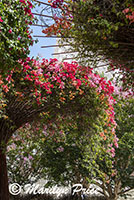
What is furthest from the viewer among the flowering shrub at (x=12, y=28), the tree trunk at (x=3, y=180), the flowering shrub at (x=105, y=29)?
the tree trunk at (x=3, y=180)

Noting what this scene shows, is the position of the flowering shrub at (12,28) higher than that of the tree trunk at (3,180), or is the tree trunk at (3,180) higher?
the flowering shrub at (12,28)

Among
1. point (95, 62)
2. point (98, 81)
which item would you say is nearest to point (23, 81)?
point (98, 81)

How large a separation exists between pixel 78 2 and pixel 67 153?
13.5ft

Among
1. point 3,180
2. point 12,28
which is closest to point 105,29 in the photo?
point 12,28

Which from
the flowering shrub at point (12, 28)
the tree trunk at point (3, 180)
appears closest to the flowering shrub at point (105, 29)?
the flowering shrub at point (12, 28)

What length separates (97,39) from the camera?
4.15ft

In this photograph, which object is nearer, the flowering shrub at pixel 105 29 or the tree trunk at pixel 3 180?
the flowering shrub at pixel 105 29

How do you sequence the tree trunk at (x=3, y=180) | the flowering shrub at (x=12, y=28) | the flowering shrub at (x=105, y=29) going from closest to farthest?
1. the flowering shrub at (x=105, y=29)
2. the flowering shrub at (x=12, y=28)
3. the tree trunk at (x=3, y=180)

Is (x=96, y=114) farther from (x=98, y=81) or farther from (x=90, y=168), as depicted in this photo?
(x=90, y=168)

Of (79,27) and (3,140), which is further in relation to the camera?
(3,140)

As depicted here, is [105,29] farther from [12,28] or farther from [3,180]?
[3,180]

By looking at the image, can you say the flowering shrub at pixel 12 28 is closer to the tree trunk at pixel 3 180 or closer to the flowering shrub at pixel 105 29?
the flowering shrub at pixel 105 29

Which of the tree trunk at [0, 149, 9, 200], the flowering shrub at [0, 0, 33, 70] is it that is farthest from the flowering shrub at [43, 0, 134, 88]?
the tree trunk at [0, 149, 9, 200]

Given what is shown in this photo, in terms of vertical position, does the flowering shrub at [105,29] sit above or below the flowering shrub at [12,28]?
below
